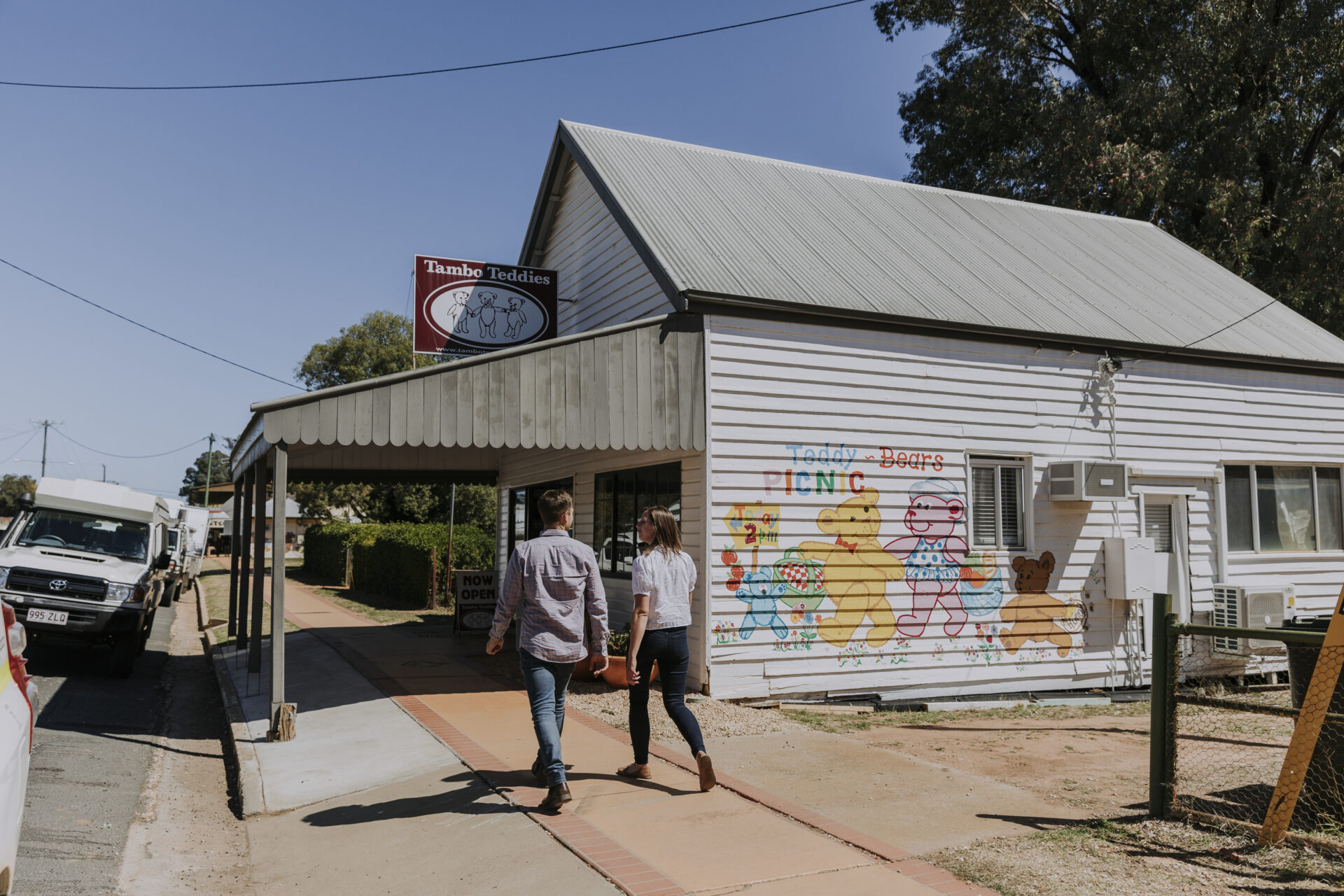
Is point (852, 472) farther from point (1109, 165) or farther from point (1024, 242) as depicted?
point (1109, 165)

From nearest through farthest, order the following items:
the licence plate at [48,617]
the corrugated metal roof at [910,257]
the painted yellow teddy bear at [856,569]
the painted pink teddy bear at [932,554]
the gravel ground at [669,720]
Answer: the gravel ground at [669,720], the painted yellow teddy bear at [856,569], the painted pink teddy bear at [932,554], the corrugated metal roof at [910,257], the licence plate at [48,617]

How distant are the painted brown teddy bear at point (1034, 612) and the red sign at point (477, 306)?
267 inches

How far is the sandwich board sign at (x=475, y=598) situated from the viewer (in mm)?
14555

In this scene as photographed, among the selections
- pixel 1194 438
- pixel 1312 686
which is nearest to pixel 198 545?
pixel 1194 438

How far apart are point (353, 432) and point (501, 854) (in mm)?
4337

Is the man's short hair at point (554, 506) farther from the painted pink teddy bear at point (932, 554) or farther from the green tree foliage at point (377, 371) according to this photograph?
the green tree foliage at point (377, 371)

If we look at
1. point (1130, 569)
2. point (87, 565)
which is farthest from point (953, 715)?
point (87, 565)

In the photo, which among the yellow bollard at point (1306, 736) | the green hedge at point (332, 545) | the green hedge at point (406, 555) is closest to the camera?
the yellow bollard at point (1306, 736)

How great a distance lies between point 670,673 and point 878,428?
5.03 m

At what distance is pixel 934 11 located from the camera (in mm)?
23938

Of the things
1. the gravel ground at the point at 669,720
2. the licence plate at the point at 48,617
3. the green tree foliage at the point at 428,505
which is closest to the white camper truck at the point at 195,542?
the green tree foliage at the point at 428,505

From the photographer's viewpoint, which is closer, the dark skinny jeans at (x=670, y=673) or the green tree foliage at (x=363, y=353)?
the dark skinny jeans at (x=670, y=673)

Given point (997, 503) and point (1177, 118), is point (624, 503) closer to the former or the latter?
point (997, 503)

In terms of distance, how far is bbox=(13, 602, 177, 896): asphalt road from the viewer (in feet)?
17.1
